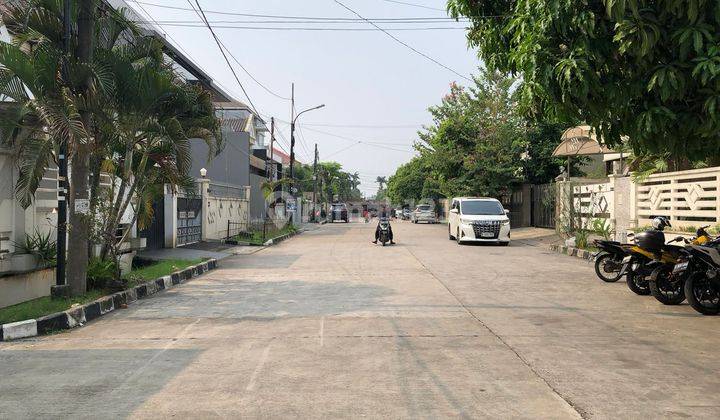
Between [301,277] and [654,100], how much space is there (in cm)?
805

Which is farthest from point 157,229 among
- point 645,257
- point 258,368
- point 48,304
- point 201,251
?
point 645,257

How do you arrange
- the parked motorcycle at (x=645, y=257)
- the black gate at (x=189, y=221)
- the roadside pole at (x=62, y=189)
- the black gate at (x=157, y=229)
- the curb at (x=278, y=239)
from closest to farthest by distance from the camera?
the roadside pole at (x=62, y=189) → the parked motorcycle at (x=645, y=257) → the black gate at (x=157, y=229) → the black gate at (x=189, y=221) → the curb at (x=278, y=239)

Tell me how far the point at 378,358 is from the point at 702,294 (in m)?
5.06

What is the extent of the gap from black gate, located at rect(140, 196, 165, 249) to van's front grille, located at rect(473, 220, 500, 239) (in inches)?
425

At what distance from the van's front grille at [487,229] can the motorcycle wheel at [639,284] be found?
37.2ft

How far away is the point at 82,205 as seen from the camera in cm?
876

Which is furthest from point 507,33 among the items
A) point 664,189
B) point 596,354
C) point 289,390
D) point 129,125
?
point 664,189

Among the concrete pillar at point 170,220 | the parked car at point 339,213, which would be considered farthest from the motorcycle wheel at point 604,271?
the parked car at point 339,213

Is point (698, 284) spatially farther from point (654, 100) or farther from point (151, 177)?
point (151, 177)

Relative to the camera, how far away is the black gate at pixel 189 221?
18719mm

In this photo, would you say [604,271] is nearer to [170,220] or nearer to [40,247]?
[40,247]

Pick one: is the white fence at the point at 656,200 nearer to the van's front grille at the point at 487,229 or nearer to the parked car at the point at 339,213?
the van's front grille at the point at 487,229

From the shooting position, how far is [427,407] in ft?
13.5

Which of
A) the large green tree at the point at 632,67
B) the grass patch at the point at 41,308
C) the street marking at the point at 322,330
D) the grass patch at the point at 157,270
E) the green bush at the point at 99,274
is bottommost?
the street marking at the point at 322,330
